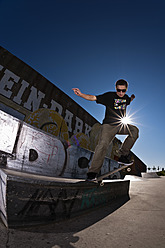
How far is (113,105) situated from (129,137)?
0.84 m

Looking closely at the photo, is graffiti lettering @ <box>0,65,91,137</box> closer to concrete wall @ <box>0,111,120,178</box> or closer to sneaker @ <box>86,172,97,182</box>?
concrete wall @ <box>0,111,120,178</box>

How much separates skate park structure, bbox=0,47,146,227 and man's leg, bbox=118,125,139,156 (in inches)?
30.3

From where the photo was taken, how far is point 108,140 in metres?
2.95

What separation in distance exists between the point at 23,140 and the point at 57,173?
1.86 meters

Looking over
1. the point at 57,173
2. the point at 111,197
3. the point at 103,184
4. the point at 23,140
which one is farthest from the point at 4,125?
the point at 111,197

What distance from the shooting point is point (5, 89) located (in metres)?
6.00

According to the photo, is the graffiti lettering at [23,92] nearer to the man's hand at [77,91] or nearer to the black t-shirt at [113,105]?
the man's hand at [77,91]

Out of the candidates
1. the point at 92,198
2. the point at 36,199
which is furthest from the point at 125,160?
the point at 36,199

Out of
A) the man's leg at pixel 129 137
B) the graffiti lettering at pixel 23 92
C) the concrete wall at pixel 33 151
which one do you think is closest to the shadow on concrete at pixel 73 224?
the man's leg at pixel 129 137

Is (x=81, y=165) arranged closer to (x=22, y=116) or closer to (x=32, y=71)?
(x=22, y=116)

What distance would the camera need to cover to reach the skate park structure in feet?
4.70

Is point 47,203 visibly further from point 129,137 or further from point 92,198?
point 129,137

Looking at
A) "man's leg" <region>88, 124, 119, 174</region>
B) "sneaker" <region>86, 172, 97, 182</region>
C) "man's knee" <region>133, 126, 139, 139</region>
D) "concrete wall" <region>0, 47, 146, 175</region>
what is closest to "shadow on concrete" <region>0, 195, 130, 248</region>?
"sneaker" <region>86, 172, 97, 182</region>

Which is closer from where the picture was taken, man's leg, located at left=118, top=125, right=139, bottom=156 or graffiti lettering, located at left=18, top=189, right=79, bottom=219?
graffiti lettering, located at left=18, top=189, right=79, bottom=219
